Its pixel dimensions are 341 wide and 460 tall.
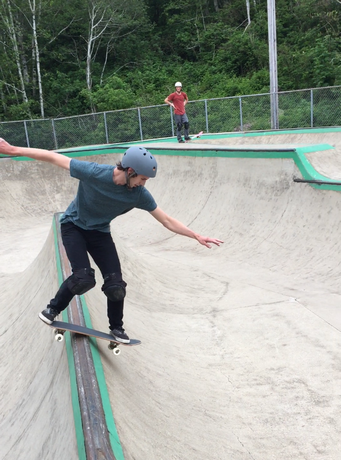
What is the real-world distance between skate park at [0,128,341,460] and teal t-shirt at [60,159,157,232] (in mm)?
924

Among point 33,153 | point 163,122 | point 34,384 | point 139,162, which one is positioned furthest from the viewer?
point 163,122

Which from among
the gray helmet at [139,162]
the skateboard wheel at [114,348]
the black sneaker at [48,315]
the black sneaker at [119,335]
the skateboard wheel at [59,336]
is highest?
the gray helmet at [139,162]

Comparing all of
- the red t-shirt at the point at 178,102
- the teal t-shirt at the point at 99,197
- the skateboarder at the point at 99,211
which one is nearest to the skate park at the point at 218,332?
the skateboarder at the point at 99,211

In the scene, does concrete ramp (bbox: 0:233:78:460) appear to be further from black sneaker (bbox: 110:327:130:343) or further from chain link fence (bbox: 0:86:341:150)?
chain link fence (bbox: 0:86:341:150)

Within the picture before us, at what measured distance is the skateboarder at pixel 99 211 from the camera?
2.90 meters

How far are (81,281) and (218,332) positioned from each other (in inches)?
77.9

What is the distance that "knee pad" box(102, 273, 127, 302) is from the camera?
3004 millimetres

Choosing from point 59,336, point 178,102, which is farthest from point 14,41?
point 59,336

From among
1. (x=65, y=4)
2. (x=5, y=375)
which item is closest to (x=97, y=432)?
(x=5, y=375)

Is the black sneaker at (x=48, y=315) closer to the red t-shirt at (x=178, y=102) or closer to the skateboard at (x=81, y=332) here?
the skateboard at (x=81, y=332)

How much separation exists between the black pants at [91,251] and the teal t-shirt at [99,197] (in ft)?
0.19

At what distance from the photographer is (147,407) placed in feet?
9.02

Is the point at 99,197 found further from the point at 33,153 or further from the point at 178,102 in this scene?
the point at 178,102

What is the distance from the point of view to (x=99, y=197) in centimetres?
299
